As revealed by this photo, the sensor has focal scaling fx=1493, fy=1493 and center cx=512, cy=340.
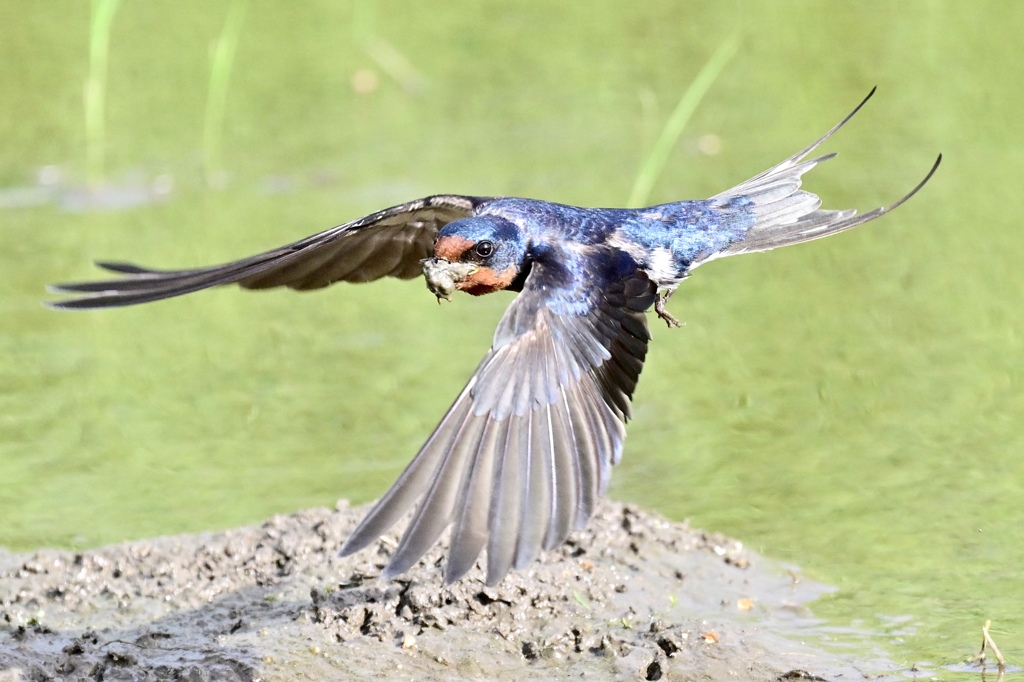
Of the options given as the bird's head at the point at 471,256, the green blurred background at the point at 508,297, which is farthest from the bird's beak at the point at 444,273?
the green blurred background at the point at 508,297

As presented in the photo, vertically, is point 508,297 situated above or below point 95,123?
below

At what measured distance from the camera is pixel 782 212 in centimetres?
471

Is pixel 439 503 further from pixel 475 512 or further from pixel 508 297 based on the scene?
pixel 508 297

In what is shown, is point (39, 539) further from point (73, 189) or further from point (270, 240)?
point (73, 189)

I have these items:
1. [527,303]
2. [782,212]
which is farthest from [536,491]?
[782,212]

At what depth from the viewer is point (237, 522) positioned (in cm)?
509

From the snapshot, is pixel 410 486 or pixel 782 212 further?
pixel 782 212

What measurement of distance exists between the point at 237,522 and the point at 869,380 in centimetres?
265

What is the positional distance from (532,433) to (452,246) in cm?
67

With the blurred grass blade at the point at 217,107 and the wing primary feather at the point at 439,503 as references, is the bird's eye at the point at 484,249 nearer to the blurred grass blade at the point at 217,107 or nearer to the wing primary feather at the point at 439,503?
the wing primary feather at the point at 439,503

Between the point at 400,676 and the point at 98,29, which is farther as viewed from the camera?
the point at 98,29

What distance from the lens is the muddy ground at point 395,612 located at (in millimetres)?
3947

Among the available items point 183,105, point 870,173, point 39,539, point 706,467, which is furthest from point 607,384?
point 183,105

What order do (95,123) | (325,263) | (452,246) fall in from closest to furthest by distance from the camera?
(452,246) → (325,263) → (95,123)
